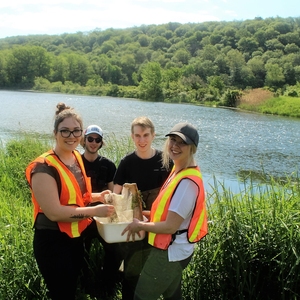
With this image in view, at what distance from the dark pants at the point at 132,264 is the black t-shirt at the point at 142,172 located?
0.48 metres

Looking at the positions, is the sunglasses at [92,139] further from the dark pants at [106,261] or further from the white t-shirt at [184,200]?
the white t-shirt at [184,200]

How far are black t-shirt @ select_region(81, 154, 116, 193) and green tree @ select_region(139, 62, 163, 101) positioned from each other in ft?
204

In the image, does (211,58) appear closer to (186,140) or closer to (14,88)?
(14,88)

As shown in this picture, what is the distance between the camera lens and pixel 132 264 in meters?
3.09

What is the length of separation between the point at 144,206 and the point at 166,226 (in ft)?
2.60

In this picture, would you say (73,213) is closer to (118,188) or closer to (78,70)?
(118,188)

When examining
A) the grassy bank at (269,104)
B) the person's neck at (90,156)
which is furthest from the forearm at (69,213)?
the grassy bank at (269,104)

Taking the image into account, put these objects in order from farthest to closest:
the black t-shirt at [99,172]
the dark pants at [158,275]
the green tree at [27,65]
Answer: the green tree at [27,65]
the black t-shirt at [99,172]
the dark pants at [158,275]

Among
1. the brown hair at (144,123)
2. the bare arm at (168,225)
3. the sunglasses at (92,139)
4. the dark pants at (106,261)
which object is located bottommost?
the dark pants at (106,261)

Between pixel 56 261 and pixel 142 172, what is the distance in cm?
105

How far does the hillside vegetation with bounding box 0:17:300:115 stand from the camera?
70.1m

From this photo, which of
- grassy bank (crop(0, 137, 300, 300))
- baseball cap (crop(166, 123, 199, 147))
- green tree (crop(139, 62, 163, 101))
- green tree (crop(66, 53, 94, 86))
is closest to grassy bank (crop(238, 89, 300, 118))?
green tree (crop(139, 62, 163, 101))

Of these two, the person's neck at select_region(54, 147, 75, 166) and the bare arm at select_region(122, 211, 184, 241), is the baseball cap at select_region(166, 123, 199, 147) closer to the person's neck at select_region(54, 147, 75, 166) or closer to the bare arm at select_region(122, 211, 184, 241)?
the bare arm at select_region(122, 211, 184, 241)

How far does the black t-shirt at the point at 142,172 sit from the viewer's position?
3199mm
